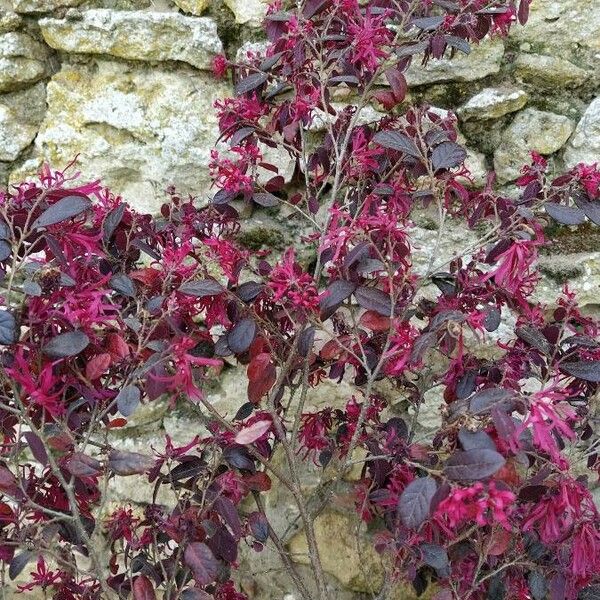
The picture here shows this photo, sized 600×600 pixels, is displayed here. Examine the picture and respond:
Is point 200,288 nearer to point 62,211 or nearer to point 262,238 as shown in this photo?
point 62,211

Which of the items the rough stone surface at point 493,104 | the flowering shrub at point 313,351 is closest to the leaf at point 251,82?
the flowering shrub at point 313,351

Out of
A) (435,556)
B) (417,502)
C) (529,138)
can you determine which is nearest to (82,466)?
(417,502)

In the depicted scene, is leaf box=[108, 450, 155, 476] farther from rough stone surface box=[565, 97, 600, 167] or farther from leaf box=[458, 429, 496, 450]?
rough stone surface box=[565, 97, 600, 167]

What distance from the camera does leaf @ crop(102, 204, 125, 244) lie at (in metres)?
1.00

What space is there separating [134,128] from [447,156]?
2.71 ft

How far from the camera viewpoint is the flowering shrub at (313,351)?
853 mm

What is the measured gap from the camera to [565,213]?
3.29 feet

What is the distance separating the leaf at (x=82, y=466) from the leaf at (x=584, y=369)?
0.71 m

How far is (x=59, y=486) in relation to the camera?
1055mm

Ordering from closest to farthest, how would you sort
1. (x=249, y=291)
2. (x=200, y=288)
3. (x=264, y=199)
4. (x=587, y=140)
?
(x=200, y=288) → (x=249, y=291) → (x=264, y=199) → (x=587, y=140)

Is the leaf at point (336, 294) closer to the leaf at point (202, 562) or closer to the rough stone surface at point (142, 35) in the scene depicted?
the leaf at point (202, 562)

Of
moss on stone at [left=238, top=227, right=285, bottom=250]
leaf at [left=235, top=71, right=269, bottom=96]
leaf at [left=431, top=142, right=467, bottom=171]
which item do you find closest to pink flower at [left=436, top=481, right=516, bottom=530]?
leaf at [left=431, top=142, right=467, bottom=171]

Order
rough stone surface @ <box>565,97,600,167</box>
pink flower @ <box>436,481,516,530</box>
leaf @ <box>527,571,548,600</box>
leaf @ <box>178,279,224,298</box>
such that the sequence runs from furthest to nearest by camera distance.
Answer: rough stone surface @ <box>565,97,600,167</box>, leaf @ <box>527,571,548,600</box>, leaf @ <box>178,279,224,298</box>, pink flower @ <box>436,481,516,530</box>

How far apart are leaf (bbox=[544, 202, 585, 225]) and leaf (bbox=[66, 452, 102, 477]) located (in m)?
0.74
